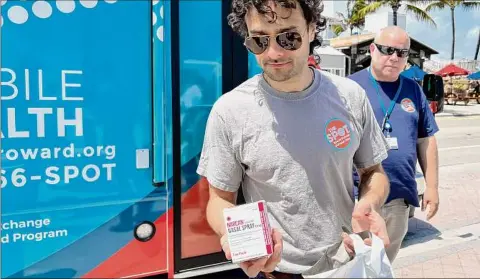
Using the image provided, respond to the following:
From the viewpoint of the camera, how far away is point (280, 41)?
1.43m

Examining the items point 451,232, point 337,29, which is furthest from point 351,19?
point 451,232

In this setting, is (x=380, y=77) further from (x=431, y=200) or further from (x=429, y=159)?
(x=431, y=200)

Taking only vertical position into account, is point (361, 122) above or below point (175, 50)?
below

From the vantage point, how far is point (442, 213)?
5.51 meters

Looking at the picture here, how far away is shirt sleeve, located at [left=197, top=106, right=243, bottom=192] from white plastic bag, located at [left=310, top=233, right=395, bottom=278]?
0.43m

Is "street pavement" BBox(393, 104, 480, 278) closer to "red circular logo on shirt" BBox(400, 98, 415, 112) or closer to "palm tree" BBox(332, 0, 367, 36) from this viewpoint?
"red circular logo on shirt" BBox(400, 98, 415, 112)

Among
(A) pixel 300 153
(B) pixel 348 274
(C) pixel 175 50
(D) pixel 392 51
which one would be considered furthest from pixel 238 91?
(D) pixel 392 51

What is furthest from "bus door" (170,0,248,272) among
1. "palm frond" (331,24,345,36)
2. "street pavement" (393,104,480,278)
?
"palm frond" (331,24,345,36)

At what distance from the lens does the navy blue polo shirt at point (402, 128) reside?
265 cm

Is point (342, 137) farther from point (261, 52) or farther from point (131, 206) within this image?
point (131, 206)

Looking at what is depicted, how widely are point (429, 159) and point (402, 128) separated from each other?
0.30 m

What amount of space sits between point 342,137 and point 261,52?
0.38 meters

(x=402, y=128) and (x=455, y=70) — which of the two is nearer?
(x=402, y=128)

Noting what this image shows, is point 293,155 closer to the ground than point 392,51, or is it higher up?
closer to the ground
